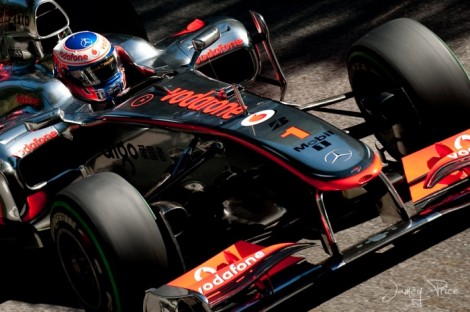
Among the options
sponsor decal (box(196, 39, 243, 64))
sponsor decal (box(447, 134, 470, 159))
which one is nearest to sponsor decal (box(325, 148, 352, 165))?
sponsor decal (box(447, 134, 470, 159))

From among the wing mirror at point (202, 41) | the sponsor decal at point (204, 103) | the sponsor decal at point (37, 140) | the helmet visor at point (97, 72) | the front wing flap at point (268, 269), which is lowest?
the front wing flap at point (268, 269)

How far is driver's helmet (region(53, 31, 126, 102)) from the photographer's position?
20.0ft

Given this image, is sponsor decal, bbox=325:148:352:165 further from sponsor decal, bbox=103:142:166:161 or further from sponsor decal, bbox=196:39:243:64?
sponsor decal, bbox=196:39:243:64

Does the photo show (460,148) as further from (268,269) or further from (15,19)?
(15,19)

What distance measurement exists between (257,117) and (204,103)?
39 cm

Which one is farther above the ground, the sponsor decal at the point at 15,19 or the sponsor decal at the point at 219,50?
the sponsor decal at the point at 15,19

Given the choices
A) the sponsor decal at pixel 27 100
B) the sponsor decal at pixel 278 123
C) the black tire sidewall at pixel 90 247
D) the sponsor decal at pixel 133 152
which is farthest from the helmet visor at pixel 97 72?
the sponsor decal at pixel 278 123

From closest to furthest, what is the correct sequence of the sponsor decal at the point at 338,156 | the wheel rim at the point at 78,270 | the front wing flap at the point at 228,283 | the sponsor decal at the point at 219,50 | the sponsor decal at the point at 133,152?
the front wing flap at the point at 228,283 < the sponsor decal at the point at 338,156 < the wheel rim at the point at 78,270 < the sponsor decal at the point at 133,152 < the sponsor decal at the point at 219,50

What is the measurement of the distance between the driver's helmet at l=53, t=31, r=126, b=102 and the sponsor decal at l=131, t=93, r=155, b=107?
0.18 meters

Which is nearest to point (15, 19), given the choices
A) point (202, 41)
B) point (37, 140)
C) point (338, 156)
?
point (37, 140)

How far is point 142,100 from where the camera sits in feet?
19.6

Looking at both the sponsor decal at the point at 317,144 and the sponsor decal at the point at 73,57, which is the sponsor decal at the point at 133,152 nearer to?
the sponsor decal at the point at 73,57

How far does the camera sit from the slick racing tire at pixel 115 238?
494 cm

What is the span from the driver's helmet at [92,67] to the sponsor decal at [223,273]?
1.57m
